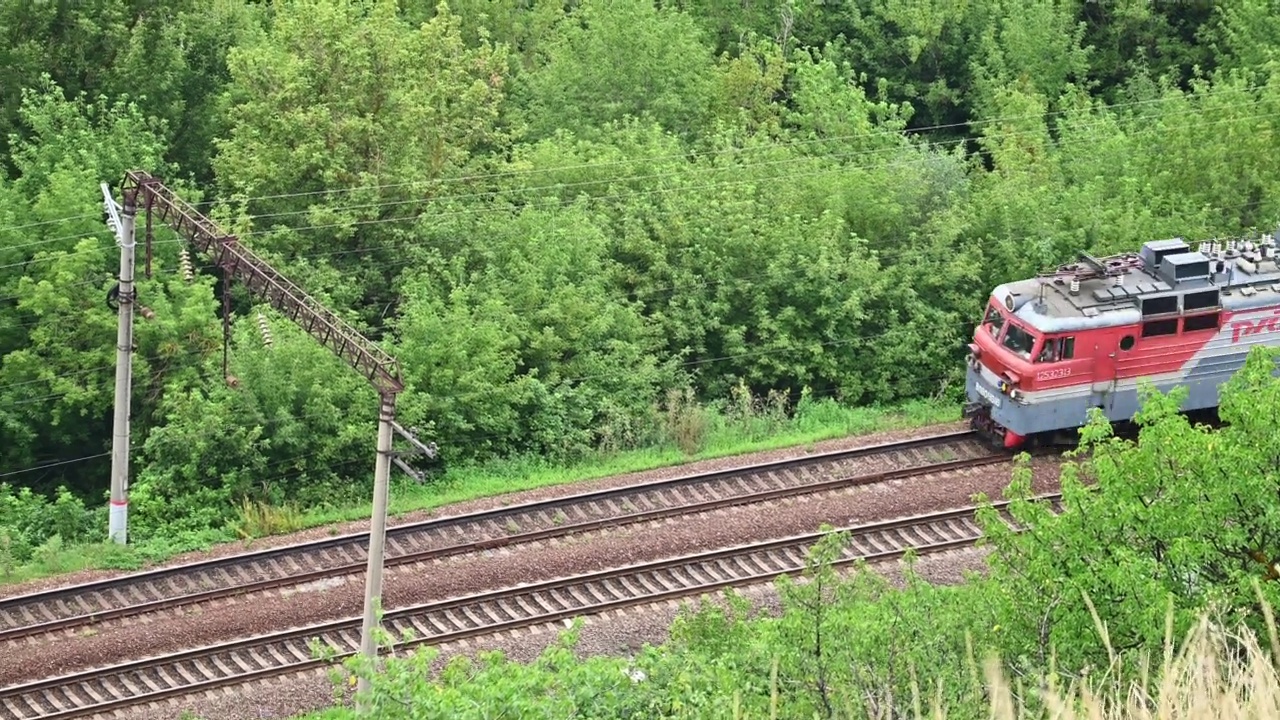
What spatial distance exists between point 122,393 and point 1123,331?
1538 centimetres

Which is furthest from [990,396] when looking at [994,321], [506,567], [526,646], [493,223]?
[493,223]

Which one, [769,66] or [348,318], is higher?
[769,66]

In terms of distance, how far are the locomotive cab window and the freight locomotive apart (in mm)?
16

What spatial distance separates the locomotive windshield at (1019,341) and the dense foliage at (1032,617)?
9630 mm

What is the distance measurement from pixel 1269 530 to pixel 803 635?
4261 millimetres

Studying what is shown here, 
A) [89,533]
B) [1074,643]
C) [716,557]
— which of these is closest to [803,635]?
[1074,643]

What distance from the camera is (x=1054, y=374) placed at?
2595 cm

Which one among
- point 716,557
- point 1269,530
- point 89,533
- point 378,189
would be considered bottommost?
point 89,533

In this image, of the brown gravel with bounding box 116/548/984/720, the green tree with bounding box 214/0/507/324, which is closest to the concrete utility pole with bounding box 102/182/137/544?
the brown gravel with bounding box 116/548/984/720

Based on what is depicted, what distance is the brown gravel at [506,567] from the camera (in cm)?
2202

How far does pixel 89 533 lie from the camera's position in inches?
1023

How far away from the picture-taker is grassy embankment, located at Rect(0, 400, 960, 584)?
2452 cm

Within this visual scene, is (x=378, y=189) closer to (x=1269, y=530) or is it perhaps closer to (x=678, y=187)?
(x=678, y=187)

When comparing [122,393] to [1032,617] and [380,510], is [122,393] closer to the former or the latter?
[380,510]
